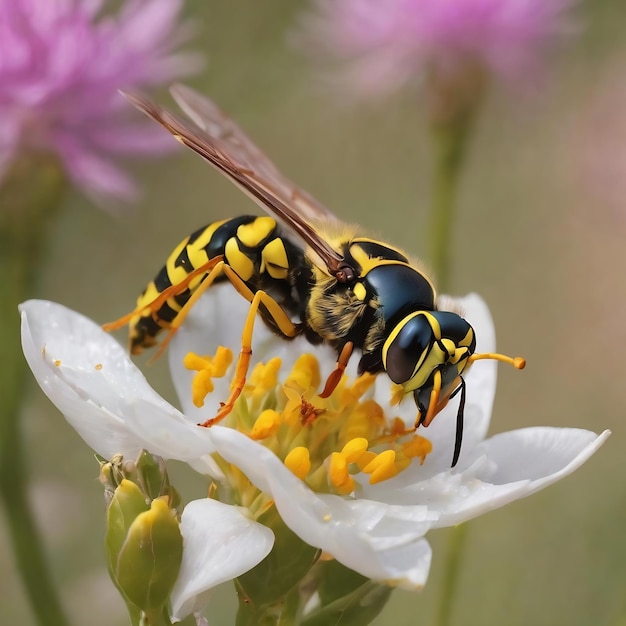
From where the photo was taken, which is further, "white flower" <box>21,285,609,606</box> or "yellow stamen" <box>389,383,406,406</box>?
"yellow stamen" <box>389,383,406,406</box>

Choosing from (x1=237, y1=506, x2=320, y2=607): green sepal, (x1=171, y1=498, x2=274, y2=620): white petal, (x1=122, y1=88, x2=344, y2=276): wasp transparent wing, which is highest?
(x1=122, y1=88, x2=344, y2=276): wasp transparent wing

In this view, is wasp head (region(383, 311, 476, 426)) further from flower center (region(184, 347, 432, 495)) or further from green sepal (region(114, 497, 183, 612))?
green sepal (region(114, 497, 183, 612))

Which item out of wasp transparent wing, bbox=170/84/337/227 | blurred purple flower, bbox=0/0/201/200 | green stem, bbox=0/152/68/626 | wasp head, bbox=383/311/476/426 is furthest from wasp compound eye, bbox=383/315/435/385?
blurred purple flower, bbox=0/0/201/200

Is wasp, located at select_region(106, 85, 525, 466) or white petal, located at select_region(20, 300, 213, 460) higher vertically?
wasp, located at select_region(106, 85, 525, 466)

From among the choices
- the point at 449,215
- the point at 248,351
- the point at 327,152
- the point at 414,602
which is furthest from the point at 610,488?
the point at 248,351

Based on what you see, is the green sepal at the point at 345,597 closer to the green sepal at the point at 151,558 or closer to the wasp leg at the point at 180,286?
the green sepal at the point at 151,558

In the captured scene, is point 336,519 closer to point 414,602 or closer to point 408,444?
point 408,444

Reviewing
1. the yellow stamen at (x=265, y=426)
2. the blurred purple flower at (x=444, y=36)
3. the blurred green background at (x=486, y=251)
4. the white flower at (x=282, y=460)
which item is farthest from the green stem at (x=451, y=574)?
the blurred purple flower at (x=444, y=36)
